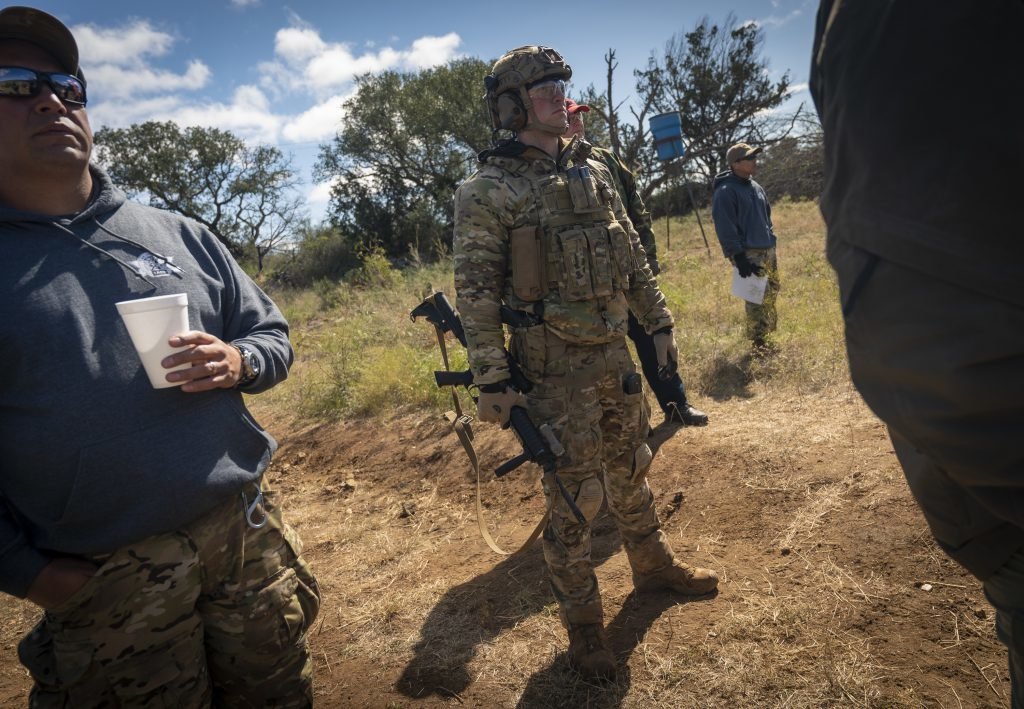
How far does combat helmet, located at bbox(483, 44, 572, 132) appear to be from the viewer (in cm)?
231

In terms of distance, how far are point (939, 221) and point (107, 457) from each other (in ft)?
5.89

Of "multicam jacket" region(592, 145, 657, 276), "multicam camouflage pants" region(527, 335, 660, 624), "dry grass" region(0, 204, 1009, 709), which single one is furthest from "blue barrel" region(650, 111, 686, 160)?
"multicam camouflage pants" region(527, 335, 660, 624)

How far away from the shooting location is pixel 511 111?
92.3 inches

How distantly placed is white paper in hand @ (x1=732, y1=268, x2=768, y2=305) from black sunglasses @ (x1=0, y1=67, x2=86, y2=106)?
4.95 m

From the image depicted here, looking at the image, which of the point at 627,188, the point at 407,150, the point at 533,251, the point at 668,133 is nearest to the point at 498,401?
the point at 533,251

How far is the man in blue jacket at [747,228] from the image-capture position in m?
5.52

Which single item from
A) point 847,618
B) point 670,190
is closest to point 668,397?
point 847,618

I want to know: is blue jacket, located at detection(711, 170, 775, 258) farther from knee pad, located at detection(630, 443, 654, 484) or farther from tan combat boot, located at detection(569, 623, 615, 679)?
tan combat boot, located at detection(569, 623, 615, 679)

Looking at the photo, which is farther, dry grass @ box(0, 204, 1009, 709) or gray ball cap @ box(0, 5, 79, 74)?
dry grass @ box(0, 204, 1009, 709)

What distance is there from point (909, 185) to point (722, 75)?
82.5ft

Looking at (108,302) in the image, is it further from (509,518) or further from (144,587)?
(509,518)

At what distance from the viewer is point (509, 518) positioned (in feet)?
12.3

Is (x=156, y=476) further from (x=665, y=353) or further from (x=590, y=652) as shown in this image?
(x=665, y=353)

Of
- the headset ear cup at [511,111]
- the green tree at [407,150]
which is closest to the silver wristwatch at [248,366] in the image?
the headset ear cup at [511,111]
